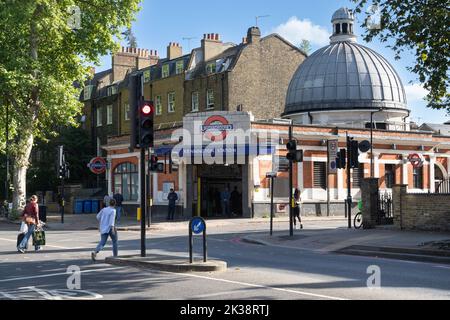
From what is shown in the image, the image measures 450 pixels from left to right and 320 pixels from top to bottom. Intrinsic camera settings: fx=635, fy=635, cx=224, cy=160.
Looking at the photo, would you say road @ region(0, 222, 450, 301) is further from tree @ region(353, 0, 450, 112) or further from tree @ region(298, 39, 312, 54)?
tree @ region(298, 39, 312, 54)

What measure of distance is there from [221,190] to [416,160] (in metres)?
13.0

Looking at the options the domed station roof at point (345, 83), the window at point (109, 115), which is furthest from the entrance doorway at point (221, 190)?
the window at point (109, 115)

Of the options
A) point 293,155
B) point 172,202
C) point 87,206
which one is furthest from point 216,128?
point 87,206

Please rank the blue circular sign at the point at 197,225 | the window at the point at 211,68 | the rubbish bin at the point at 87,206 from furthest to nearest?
the window at the point at 211,68, the rubbish bin at the point at 87,206, the blue circular sign at the point at 197,225

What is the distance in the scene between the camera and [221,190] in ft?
128

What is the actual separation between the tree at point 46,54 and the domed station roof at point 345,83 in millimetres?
15422

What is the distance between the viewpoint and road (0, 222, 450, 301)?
10.7 m

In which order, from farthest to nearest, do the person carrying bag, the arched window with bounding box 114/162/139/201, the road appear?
the arched window with bounding box 114/162/139/201, the person carrying bag, the road

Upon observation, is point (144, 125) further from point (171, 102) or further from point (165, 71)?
point (165, 71)

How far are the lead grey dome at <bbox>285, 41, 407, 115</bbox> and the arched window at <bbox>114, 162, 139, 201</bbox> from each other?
1357 cm

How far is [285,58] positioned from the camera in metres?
53.6

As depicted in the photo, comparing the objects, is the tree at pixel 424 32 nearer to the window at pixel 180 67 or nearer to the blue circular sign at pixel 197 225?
the blue circular sign at pixel 197 225

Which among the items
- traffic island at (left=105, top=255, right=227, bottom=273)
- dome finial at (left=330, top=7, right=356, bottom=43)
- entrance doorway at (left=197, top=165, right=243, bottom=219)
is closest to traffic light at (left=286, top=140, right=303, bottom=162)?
traffic island at (left=105, top=255, right=227, bottom=273)

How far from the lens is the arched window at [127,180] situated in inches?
1630
